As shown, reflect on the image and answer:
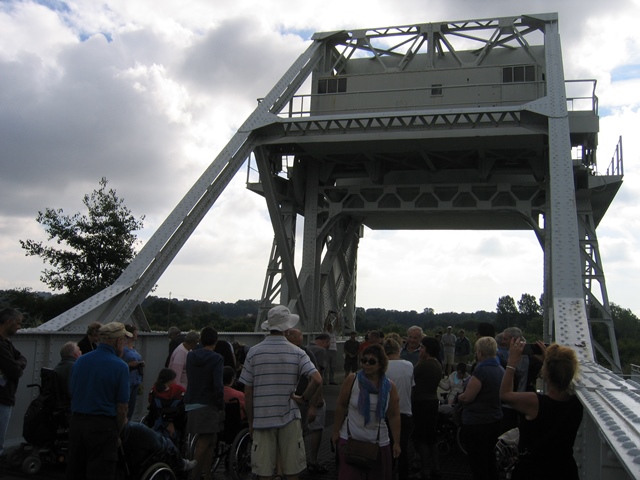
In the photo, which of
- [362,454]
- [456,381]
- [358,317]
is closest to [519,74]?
[456,381]

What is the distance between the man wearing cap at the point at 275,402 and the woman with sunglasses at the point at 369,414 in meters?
0.38

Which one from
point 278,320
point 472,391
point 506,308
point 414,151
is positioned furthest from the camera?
point 506,308

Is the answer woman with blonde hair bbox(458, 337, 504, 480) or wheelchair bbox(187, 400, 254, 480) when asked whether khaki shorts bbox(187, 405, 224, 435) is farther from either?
woman with blonde hair bbox(458, 337, 504, 480)

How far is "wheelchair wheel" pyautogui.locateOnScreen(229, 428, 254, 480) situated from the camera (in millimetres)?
6570

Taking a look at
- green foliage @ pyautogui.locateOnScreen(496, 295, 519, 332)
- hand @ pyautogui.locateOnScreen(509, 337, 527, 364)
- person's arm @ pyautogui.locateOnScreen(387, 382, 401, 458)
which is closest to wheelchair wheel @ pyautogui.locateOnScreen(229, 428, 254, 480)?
person's arm @ pyautogui.locateOnScreen(387, 382, 401, 458)

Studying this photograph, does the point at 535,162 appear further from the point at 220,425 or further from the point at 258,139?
the point at 220,425

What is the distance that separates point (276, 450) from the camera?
526 centimetres

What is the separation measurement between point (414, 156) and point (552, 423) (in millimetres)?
14884

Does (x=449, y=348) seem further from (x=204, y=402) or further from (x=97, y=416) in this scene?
(x=97, y=416)

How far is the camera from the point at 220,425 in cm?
633

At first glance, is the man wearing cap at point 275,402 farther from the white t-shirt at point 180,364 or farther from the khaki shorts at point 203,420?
the white t-shirt at point 180,364

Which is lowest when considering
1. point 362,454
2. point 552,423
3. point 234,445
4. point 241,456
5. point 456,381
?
point 241,456

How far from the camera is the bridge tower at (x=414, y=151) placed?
14789 mm

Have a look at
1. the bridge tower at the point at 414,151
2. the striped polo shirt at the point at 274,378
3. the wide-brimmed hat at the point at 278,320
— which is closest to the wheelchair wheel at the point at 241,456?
the striped polo shirt at the point at 274,378
